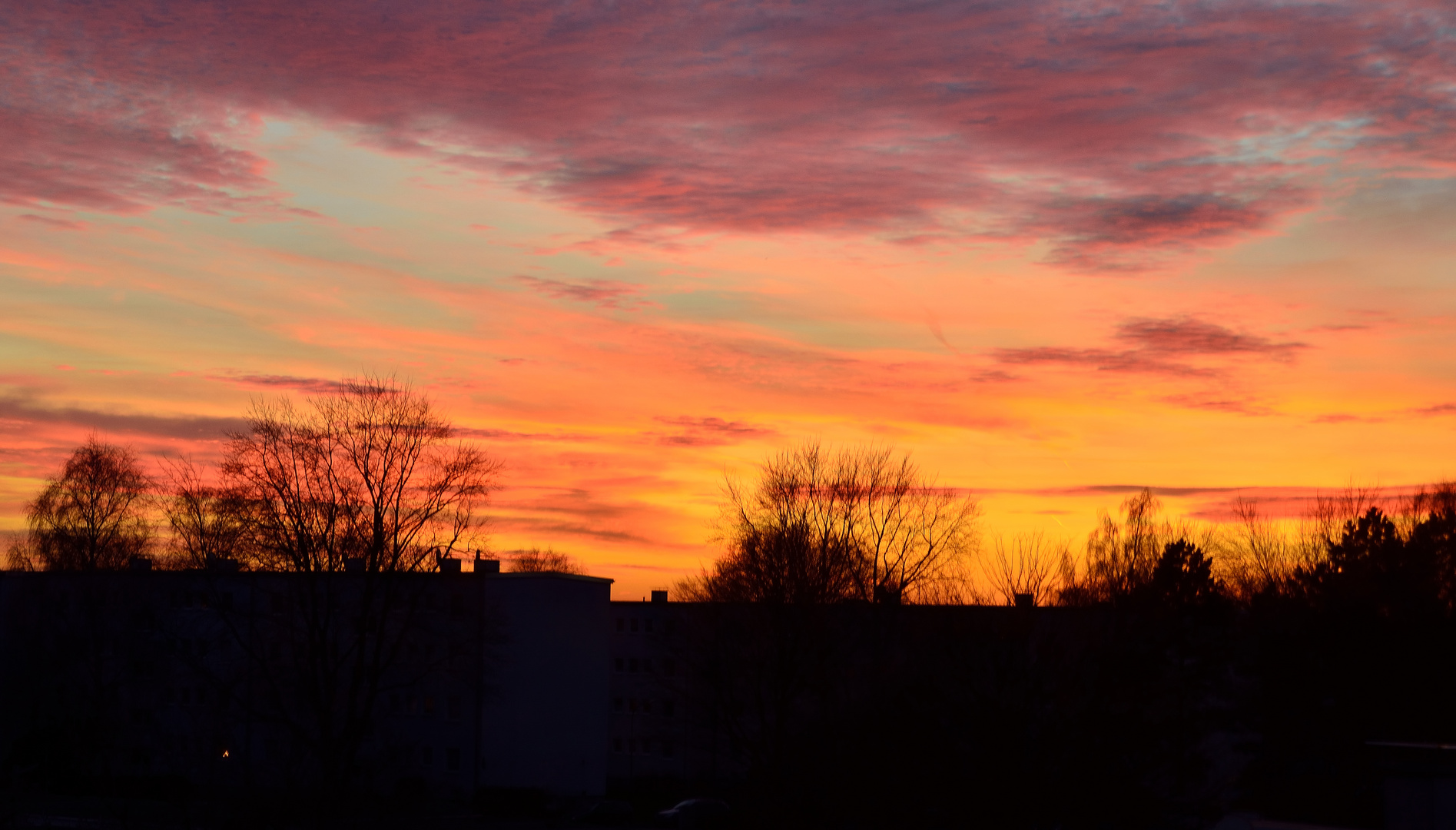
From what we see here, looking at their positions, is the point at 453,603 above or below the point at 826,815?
above

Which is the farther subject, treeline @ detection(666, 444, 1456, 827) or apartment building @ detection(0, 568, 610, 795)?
apartment building @ detection(0, 568, 610, 795)

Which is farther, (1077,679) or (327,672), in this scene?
(327,672)

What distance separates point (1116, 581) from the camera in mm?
74500

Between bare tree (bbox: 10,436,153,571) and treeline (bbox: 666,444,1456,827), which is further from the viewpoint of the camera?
bare tree (bbox: 10,436,153,571)

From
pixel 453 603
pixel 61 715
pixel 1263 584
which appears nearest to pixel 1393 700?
pixel 1263 584

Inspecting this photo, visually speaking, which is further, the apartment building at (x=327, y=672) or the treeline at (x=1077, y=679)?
the apartment building at (x=327, y=672)

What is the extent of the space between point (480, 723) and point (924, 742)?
49.9 m

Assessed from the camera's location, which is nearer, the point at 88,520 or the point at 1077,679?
the point at 1077,679

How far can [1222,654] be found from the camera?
58469mm

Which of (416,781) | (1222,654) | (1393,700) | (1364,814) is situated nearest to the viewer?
(1364,814)

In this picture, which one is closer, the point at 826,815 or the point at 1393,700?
the point at 826,815

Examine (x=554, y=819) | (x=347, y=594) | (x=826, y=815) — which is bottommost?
(x=554, y=819)

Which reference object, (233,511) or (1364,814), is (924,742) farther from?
(233,511)

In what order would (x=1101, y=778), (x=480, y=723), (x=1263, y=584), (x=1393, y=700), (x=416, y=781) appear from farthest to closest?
(x=1263, y=584) < (x=480, y=723) < (x=416, y=781) < (x=1393, y=700) < (x=1101, y=778)
